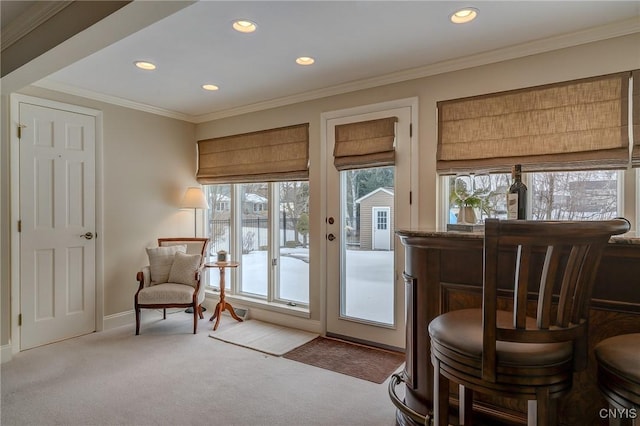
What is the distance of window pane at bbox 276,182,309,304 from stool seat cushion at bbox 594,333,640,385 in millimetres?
2957

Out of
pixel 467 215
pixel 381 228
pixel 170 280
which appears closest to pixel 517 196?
pixel 467 215

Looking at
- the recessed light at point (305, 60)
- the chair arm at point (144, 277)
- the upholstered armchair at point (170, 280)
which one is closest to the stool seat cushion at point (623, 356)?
the recessed light at point (305, 60)

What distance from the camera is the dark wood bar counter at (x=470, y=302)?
151 centimetres

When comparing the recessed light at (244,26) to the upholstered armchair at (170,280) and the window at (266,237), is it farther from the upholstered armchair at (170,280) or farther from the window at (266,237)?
the upholstered armchair at (170,280)

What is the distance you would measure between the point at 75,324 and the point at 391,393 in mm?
3293

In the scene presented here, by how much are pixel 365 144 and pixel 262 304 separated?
2.21 m

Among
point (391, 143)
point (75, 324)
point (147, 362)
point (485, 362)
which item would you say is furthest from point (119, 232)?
point (485, 362)

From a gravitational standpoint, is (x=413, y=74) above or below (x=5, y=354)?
above

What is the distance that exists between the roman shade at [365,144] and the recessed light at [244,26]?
54.9 inches

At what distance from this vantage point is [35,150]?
11.1 ft

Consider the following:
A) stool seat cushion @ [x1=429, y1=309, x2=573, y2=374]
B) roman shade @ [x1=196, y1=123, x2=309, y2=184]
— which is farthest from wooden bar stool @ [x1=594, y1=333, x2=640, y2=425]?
roman shade @ [x1=196, y1=123, x2=309, y2=184]

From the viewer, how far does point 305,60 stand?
118 inches

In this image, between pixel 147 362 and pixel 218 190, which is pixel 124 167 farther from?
pixel 147 362

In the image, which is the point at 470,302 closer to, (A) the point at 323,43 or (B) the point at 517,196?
(B) the point at 517,196
